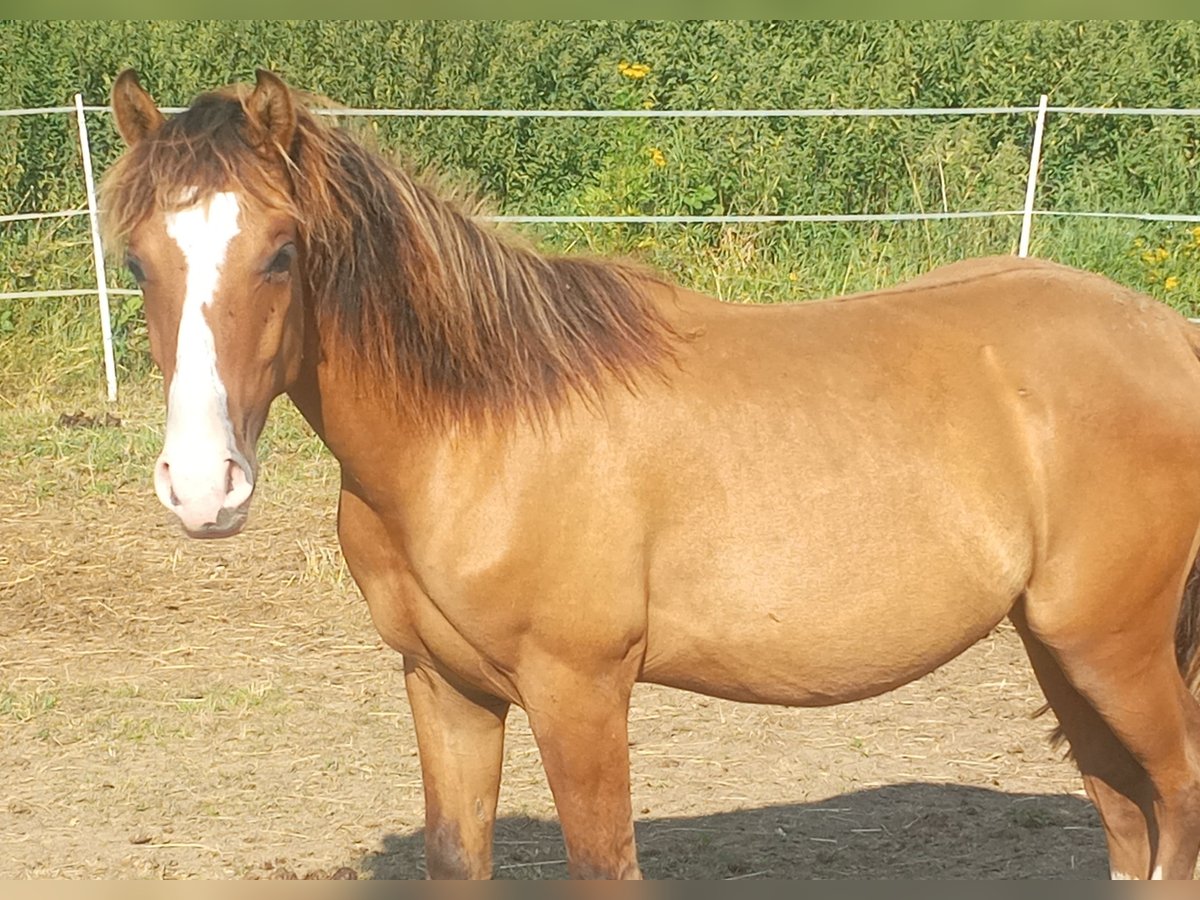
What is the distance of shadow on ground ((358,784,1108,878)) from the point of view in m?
3.98

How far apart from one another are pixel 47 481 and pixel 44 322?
2.03 metres

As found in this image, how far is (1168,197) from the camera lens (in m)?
9.42

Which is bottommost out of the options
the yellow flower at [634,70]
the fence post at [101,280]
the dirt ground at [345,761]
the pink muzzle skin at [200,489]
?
the dirt ground at [345,761]

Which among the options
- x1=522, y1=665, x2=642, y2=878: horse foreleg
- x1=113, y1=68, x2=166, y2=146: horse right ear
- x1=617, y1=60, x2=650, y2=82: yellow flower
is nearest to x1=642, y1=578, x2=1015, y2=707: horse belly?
x1=522, y1=665, x2=642, y2=878: horse foreleg

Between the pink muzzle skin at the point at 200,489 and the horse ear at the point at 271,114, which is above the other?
the horse ear at the point at 271,114

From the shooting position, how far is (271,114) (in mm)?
2590

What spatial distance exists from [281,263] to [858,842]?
2488 mm

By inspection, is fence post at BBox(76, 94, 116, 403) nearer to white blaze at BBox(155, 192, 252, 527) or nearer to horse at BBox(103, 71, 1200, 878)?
horse at BBox(103, 71, 1200, 878)

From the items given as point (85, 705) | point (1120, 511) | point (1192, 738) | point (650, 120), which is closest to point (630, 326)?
point (1120, 511)

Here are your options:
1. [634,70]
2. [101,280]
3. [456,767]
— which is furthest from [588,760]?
[634,70]

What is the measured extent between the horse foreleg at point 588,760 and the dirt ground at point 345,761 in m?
1.07

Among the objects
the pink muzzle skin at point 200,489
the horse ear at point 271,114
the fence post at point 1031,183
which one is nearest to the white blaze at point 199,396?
the pink muzzle skin at point 200,489

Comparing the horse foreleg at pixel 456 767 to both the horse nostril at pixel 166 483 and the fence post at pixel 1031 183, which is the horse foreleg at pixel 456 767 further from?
the fence post at pixel 1031 183

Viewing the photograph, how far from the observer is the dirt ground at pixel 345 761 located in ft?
13.3
